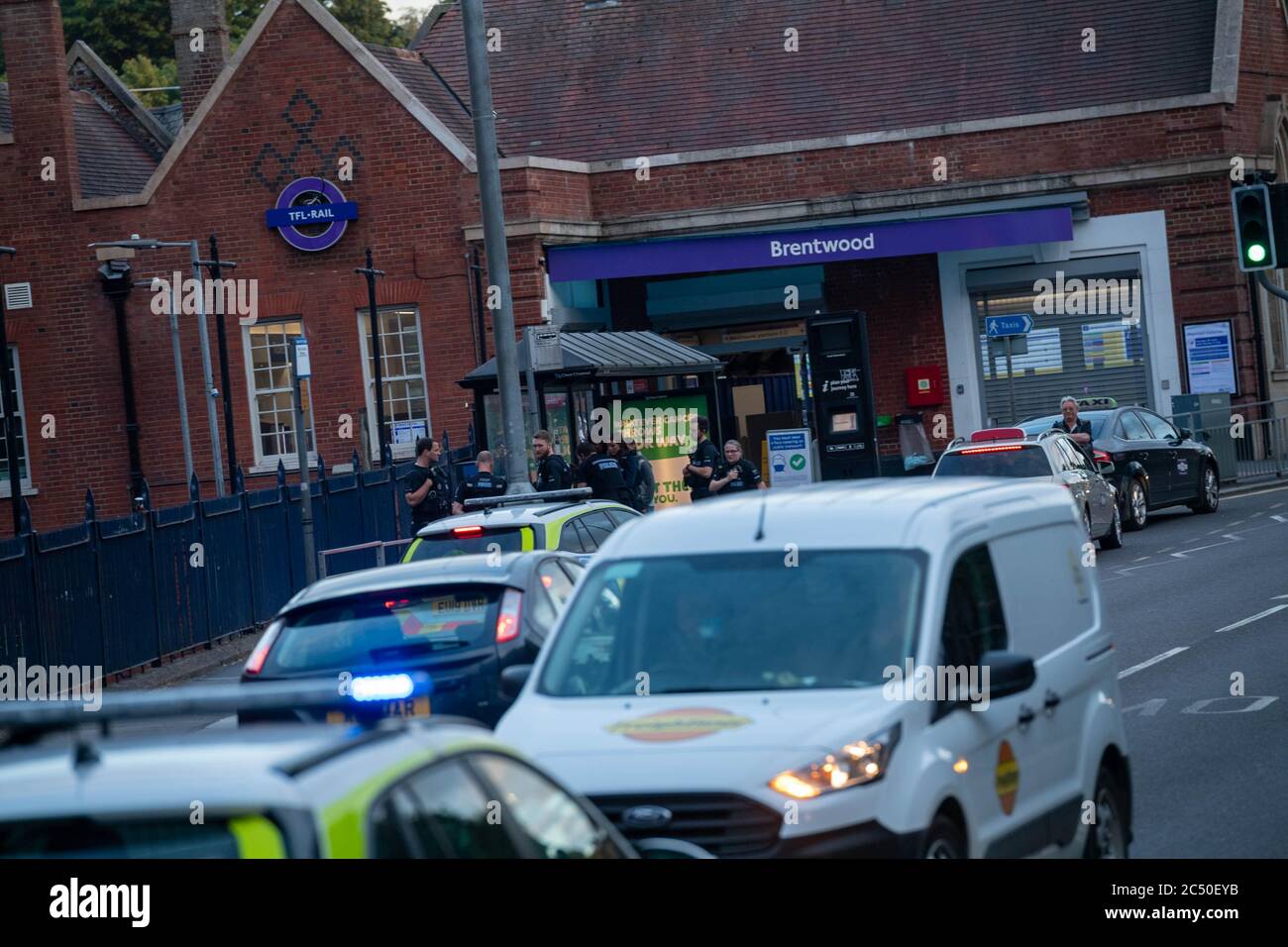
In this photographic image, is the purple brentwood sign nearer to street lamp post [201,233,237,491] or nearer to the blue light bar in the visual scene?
street lamp post [201,233,237,491]

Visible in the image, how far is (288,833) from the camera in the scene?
3.44 meters

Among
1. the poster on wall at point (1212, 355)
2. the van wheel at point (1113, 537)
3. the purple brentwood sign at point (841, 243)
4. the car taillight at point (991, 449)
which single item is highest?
the purple brentwood sign at point (841, 243)

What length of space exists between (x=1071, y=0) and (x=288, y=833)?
35713 millimetres

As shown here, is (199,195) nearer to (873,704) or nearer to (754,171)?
(754,171)

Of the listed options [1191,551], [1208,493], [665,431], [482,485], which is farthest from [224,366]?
[1191,551]

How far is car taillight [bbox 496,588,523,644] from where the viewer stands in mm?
9522

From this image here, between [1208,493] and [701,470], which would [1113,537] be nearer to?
[1208,493]

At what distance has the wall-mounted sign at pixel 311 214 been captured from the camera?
3259 centimetres

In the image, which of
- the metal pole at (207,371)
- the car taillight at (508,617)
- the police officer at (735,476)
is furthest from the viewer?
the metal pole at (207,371)

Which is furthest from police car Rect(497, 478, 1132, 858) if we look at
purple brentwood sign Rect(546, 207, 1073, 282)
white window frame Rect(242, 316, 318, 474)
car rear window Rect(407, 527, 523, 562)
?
white window frame Rect(242, 316, 318, 474)

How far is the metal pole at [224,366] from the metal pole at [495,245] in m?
12.8

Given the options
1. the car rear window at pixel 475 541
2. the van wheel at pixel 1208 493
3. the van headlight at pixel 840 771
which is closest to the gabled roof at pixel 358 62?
the van wheel at pixel 1208 493

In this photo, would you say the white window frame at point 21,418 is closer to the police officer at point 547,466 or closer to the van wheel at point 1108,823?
the police officer at point 547,466
